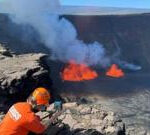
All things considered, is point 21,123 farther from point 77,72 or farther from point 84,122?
point 77,72

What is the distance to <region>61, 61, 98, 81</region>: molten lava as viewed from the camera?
38763 millimetres

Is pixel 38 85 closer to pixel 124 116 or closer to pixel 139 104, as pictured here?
pixel 124 116

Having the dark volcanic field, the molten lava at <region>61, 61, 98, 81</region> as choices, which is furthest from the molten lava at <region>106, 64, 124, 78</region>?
the molten lava at <region>61, 61, 98, 81</region>

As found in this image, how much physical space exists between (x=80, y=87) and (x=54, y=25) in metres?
14.0

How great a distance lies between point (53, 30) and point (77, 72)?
312 inches

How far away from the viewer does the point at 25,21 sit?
155 ft

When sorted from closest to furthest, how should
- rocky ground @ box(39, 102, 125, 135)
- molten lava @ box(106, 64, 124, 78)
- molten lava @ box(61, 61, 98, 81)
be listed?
1. rocky ground @ box(39, 102, 125, 135)
2. molten lava @ box(61, 61, 98, 81)
3. molten lava @ box(106, 64, 124, 78)

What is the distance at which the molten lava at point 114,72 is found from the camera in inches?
1713

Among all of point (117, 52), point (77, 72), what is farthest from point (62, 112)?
point (117, 52)

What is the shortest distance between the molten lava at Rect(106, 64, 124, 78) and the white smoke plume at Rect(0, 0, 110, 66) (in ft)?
5.62

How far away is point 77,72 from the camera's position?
4100 centimetres

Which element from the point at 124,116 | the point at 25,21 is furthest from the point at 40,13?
the point at 124,116

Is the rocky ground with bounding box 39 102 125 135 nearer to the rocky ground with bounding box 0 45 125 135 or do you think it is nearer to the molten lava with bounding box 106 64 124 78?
the rocky ground with bounding box 0 45 125 135

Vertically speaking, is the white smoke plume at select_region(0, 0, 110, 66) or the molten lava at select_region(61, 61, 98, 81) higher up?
the white smoke plume at select_region(0, 0, 110, 66)
